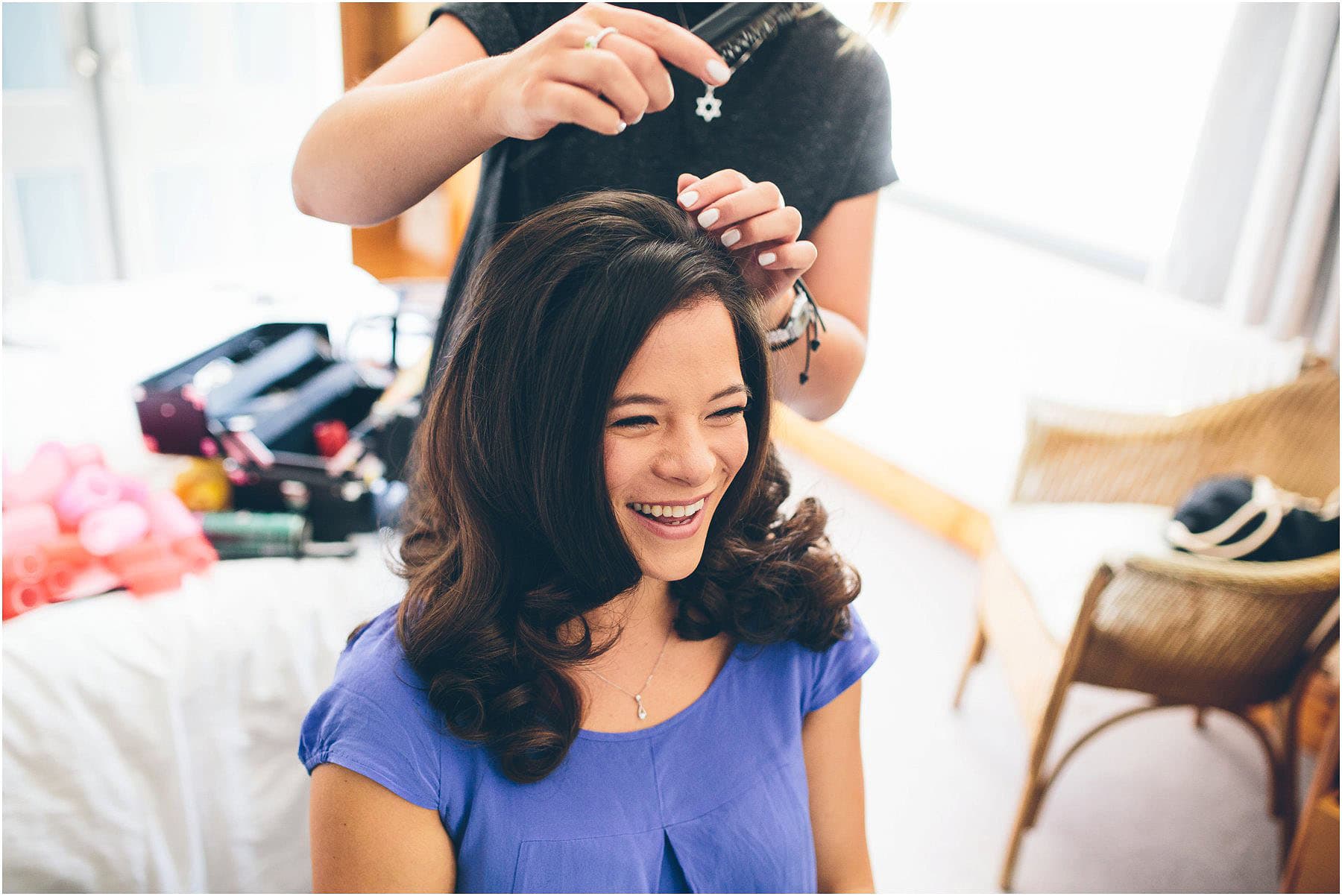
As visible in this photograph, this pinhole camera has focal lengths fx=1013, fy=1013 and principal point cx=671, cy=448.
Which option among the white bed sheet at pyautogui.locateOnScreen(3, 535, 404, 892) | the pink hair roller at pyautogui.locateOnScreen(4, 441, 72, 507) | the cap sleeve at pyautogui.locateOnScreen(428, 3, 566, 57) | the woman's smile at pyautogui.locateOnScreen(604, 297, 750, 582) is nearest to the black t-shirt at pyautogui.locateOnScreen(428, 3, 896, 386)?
the cap sleeve at pyautogui.locateOnScreen(428, 3, 566, 57)

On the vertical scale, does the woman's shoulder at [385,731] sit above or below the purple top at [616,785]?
above

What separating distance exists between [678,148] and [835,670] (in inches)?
23.3

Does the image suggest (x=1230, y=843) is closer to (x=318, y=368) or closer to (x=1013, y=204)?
(x=1013, y=204)

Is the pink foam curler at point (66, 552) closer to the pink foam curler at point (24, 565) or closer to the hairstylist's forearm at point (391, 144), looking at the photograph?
the pink foam curler at point (24, 565)

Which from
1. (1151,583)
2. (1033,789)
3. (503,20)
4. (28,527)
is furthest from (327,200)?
(1033,789)

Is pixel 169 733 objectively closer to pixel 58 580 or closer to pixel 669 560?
pixel 58 580

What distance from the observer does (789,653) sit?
111 centimetres

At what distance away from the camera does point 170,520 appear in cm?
158

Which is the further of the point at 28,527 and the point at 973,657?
the point at 973,657

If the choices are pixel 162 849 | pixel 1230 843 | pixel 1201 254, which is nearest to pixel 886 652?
pixel 1230 843

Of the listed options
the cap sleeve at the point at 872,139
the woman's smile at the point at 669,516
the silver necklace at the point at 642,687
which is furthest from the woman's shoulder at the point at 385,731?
the cap sleeve at the point at 872,139

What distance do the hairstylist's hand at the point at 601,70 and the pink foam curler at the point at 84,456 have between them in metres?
1.39

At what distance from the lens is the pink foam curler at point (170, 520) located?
157 cm

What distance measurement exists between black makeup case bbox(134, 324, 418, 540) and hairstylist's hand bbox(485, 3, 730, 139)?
42.3 inches
